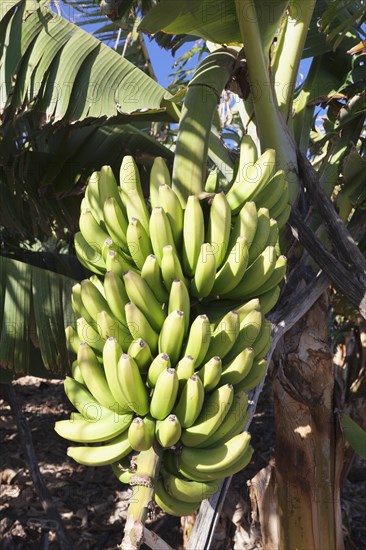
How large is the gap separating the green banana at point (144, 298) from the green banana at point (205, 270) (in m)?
0.11

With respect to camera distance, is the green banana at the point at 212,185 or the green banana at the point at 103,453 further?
the green banana at the point at 212,185

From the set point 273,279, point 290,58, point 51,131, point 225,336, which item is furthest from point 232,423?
point 51,131

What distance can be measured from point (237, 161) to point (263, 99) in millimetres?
209

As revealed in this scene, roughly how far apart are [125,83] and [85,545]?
3.07m

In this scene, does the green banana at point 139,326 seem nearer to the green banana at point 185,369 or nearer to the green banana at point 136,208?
the green banana at point 185,369

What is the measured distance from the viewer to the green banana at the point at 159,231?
1.18 metres

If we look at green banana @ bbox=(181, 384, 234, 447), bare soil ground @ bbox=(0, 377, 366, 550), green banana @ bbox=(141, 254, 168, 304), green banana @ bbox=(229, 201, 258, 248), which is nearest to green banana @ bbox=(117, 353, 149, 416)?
green banana @ bbox=(181, 384, 234, 447)

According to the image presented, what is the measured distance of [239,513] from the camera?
3.02 metres

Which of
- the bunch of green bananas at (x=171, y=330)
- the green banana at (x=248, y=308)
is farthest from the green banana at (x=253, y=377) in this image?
the green banana at (x=248, y=308)

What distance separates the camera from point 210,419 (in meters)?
1.06

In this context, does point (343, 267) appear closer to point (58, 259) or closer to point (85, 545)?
point (58, 259)

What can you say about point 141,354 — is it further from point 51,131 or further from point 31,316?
point 51,131

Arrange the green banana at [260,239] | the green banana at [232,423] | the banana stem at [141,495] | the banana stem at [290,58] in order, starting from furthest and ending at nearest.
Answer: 1. the banana stem at [290,58]
2. the green banana at [260,239]
3. the green banana at [232,423]
4. the banana stem at [141,495]

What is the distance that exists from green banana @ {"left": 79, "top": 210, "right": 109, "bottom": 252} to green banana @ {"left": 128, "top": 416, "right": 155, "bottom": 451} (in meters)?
0.51
